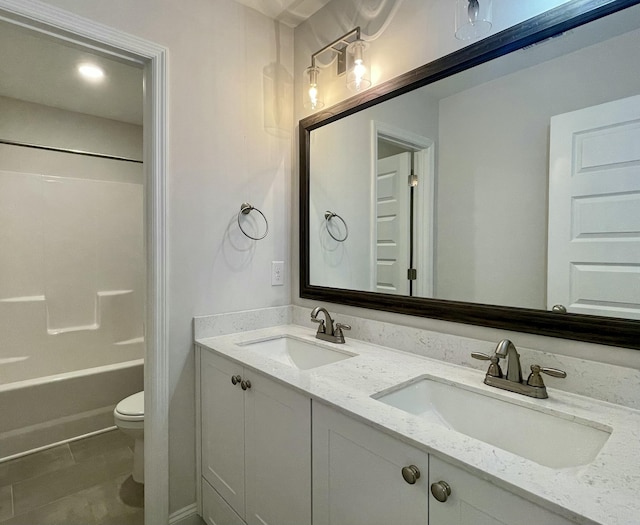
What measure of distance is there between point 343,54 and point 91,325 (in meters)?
2.81

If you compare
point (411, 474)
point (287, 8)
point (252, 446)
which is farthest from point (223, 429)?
point (287, 8)

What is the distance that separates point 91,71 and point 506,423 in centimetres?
282

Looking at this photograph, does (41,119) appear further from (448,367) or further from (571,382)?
(571,382)

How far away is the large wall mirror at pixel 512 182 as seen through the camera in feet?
3.10

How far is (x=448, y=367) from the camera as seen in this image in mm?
1251

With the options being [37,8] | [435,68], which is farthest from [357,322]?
[37,8]

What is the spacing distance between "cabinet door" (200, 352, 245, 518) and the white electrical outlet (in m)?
0.55

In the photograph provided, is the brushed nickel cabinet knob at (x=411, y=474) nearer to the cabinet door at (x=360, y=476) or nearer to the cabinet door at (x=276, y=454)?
the cabinet door at (x=360, y=476)

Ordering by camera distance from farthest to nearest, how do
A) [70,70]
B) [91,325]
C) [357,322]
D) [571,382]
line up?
[91,325] < [70,70] < [357,322] < [571,382]

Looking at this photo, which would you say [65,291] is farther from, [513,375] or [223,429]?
[513,375]

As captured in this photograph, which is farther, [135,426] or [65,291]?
[65,291]

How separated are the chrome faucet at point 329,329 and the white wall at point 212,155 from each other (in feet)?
1.28

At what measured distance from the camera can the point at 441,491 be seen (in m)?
0.71

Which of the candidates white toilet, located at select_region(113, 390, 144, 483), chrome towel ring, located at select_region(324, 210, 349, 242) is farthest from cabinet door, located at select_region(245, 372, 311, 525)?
white toilet, located at select_region(113, 390, 144, 483)
